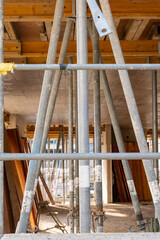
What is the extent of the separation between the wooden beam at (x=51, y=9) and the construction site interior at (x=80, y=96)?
0.01m

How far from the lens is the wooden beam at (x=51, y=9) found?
4.81m

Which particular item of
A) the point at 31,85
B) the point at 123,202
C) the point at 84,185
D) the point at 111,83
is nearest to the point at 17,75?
the point at 31,85

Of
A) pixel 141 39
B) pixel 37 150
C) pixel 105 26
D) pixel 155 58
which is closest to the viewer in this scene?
pixel 105 26

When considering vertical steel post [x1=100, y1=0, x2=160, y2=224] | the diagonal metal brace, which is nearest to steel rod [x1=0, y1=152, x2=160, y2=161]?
the diagonal metal brace

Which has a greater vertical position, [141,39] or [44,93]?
[141,39]

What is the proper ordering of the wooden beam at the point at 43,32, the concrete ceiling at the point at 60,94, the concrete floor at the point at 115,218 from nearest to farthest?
1. the wooden beam at the point at 43,32
2. the concrete ceiling at the point at 60,94
3. the concrete floor at the point at 115,218

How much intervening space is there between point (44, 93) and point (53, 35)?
0.63 metres

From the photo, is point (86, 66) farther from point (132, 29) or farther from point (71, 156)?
point (132, 29)

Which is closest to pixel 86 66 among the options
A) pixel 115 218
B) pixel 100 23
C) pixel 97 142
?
pixel 100 23

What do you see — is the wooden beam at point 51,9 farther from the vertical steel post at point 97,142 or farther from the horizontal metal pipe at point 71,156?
the horizontal metal pipe at point 71,156

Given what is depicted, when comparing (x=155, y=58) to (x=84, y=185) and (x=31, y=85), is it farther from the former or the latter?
(x=84, y=185)

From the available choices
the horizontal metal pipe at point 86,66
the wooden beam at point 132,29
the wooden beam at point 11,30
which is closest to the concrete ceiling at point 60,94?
the wooden beam at point 11,30

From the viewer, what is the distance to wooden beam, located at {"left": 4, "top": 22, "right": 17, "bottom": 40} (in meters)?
5.62

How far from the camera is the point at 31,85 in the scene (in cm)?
926
